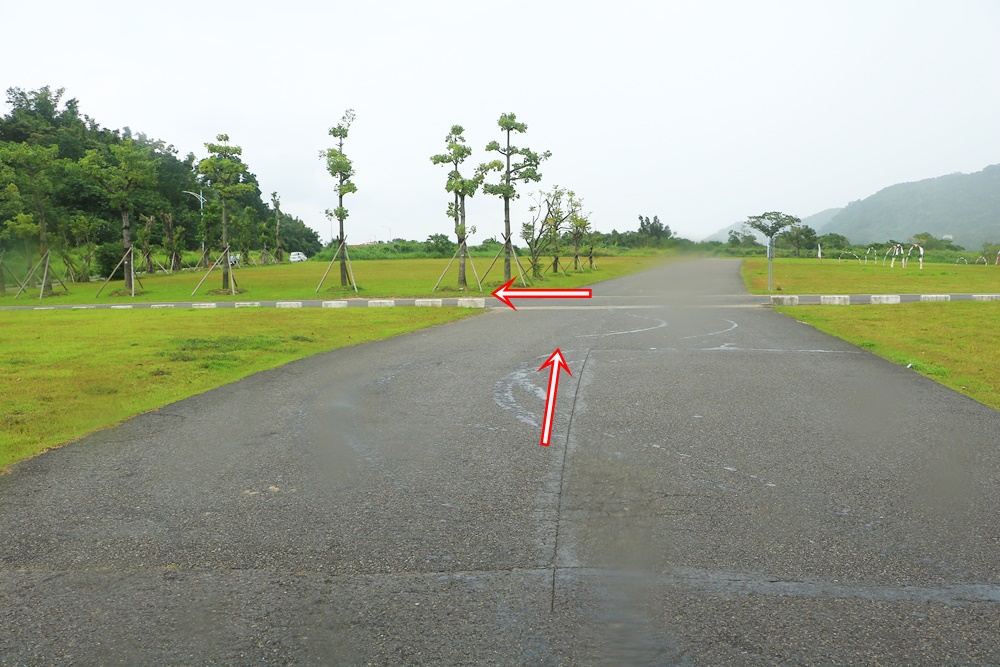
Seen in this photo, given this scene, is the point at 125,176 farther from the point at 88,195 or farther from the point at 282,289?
the point at 88,195

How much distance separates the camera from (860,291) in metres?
28.9

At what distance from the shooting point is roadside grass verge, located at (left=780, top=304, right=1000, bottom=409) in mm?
9711

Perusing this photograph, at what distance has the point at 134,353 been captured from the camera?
43.0 feet

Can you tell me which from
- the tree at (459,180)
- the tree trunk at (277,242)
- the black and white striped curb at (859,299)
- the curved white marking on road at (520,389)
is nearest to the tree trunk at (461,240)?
the tree at (459,180)

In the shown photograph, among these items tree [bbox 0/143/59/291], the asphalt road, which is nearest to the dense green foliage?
tree [bbox 0/143/59/291]

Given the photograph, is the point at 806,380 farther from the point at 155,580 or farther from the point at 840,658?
the point at 155,580

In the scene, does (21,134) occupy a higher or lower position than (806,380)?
higher

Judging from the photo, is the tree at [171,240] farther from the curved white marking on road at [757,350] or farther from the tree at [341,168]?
the curved white marking on road at [757,350]

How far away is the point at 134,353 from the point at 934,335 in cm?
1434

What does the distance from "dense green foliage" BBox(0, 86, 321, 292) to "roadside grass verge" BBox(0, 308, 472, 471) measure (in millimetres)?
12244

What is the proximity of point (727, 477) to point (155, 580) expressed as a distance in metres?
3.53

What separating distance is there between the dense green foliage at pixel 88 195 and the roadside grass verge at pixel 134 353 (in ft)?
40.2

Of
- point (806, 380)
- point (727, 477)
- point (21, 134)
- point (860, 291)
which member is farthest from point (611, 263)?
point (727, 477)

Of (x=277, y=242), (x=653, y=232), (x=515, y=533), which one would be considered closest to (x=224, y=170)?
(x=653, y=232)
